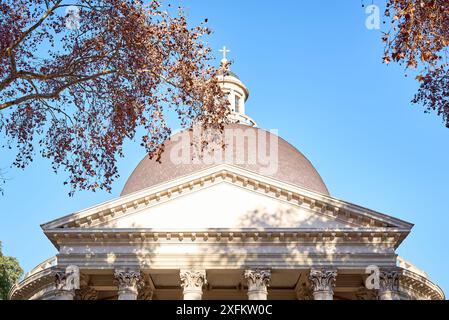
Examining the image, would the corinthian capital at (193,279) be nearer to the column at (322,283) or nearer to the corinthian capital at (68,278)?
the corinthian capital at (68,278)

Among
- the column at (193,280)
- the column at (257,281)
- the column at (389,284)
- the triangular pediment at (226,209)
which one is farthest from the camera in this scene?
the triangular pediment at (226,209)

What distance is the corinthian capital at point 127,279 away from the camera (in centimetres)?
A: 3225

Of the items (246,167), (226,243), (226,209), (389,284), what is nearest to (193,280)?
(226,243)

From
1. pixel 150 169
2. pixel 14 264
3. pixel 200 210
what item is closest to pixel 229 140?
pixel 150 169

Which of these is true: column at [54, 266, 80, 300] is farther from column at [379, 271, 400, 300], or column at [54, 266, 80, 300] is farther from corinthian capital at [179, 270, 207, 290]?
column at [379, 271, 400, 300]

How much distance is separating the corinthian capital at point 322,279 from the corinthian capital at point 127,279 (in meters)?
7.43

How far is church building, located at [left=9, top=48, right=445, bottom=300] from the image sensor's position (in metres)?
32.5

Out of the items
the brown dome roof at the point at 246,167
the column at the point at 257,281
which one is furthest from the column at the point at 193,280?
the brown dome roof at the point at 246,167

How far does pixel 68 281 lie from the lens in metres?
32.3

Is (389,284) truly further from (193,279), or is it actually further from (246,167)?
(246,167)

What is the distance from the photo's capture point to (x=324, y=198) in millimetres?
33719

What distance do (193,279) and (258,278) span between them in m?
2.78

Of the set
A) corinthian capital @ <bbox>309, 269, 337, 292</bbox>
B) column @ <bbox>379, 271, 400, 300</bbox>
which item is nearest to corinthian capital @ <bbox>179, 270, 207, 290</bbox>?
corinthian capital @ <bbox>309, 269, 337, 292</bbox>
